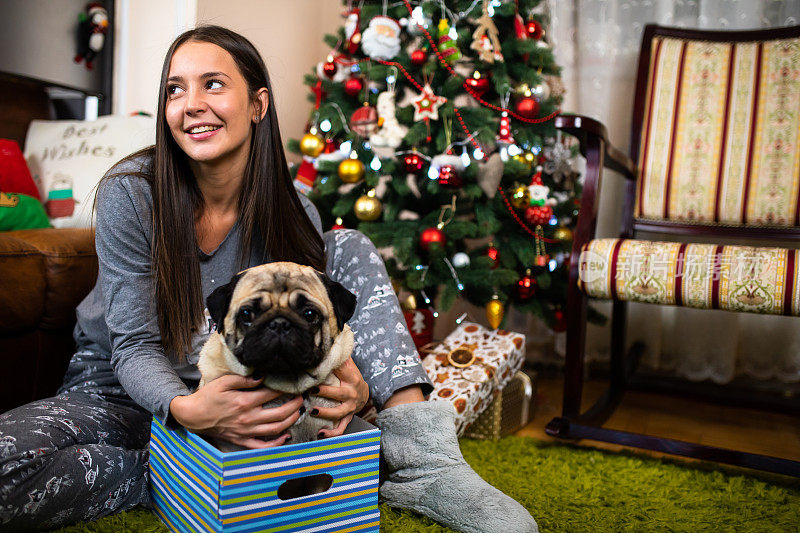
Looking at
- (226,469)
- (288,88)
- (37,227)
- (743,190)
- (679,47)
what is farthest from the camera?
(288,88)

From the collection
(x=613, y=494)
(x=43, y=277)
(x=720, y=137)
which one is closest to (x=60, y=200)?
(x=43, y=277)

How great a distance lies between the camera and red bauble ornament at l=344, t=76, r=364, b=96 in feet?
6.75

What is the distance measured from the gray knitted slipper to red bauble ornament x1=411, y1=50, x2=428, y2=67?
118cm

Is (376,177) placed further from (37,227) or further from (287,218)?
(37,227)

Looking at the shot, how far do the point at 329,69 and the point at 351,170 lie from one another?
1.45 feet

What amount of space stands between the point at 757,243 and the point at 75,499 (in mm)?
2031

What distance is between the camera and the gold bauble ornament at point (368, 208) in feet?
6.41

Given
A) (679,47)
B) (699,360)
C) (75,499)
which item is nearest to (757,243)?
(699,360)

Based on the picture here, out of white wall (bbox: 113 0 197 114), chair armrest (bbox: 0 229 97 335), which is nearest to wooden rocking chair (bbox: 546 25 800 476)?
chair armrest (bbox: 0 229 97 335)

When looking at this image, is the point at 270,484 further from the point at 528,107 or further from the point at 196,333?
the point at 528,107

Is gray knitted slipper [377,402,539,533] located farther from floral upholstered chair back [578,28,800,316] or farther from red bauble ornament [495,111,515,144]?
red bauble ornament [495,111,515,144]

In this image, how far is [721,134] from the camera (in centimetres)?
198

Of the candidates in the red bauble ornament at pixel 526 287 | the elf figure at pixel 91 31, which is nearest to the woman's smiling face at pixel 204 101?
the red bauble ornament at pixel 526 287

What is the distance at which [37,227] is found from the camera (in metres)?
1.71
